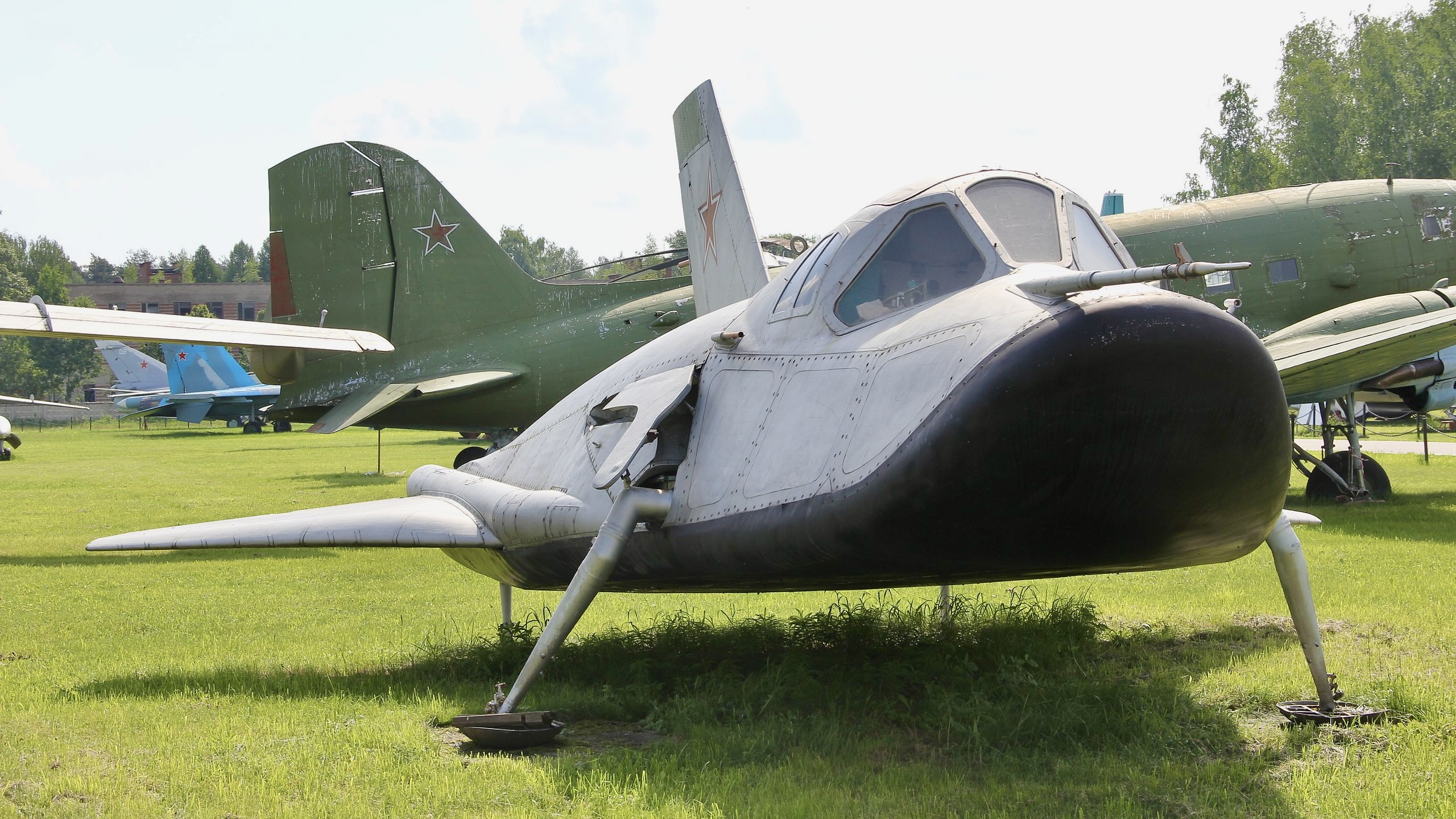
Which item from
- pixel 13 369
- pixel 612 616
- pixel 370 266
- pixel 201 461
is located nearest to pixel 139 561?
pixel 370 266

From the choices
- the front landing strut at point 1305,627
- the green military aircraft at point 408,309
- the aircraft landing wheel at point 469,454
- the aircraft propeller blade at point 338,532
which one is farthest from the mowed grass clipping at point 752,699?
the aircraft landing wheel at point 469,454

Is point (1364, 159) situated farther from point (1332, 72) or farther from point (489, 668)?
point (489, 668)

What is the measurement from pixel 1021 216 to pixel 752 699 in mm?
2828

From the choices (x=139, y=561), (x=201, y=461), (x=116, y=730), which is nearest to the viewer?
(x=116, y=730)

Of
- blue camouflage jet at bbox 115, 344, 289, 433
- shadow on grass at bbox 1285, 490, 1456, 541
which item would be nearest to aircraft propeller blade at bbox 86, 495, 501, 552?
shadow on grass at bbox 1285, 490, 1456, 541

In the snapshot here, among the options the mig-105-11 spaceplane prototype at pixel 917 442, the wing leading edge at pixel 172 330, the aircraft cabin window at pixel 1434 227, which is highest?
the aircraft cabin window at pixel 1434 227

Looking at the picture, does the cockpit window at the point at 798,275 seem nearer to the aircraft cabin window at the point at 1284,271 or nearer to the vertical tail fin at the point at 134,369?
the aircraft cabin window at the point at 1284,271

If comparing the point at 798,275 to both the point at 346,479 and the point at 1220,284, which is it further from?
the point at 346,479

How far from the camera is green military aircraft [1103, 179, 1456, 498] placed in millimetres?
16203

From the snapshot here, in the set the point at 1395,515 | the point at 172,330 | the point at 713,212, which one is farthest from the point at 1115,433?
the point at 172,330

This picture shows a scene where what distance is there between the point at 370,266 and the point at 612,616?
10.8 meters

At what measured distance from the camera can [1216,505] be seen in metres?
4.23

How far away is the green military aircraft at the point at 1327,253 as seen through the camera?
16.2 m

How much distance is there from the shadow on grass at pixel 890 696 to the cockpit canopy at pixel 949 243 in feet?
6.45
